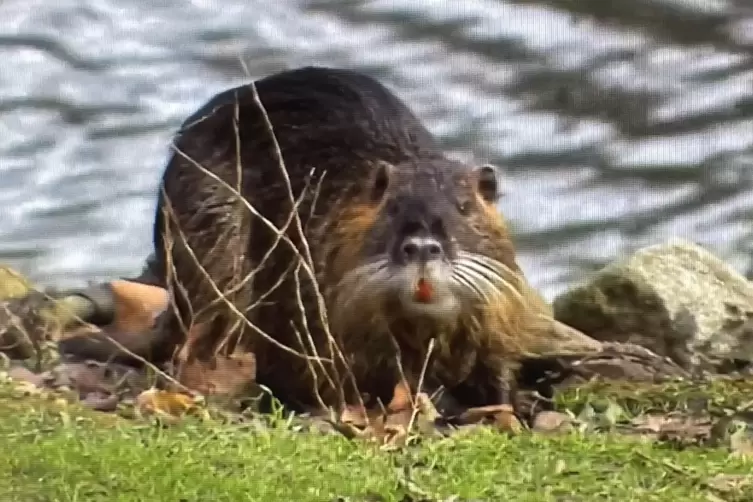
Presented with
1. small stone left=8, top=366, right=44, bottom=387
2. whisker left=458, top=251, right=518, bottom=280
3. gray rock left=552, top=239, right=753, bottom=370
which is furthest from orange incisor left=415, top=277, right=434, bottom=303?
gray rock left=552, top=239, right=753, bottom=370

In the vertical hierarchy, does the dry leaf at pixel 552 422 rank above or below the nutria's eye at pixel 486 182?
below

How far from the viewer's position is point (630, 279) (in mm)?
5586

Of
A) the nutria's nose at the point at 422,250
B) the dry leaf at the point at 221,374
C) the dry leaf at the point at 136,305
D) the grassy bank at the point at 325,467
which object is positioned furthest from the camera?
the dry leaf at the point at 136,305

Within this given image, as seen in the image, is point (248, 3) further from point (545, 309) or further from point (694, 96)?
point (545, 309)

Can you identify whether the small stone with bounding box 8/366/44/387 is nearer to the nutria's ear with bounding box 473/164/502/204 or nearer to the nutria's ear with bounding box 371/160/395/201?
the nutria's ear with bounding box 371/160/395/201

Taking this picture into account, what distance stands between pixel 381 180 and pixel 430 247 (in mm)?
462

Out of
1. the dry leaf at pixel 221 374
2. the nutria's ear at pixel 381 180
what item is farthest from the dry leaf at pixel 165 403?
the nutria's ear at pixel 381 180

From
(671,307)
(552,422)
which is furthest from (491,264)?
(671,307)

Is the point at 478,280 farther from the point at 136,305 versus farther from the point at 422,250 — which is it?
the point at 136,305

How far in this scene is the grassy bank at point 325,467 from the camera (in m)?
3.10

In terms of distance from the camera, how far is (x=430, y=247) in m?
4.29

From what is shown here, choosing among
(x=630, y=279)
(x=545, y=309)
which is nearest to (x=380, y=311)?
(x=545, y=309)

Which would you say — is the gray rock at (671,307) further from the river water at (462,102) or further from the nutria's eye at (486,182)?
the river water at (462,102)

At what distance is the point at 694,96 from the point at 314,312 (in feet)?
15.1
